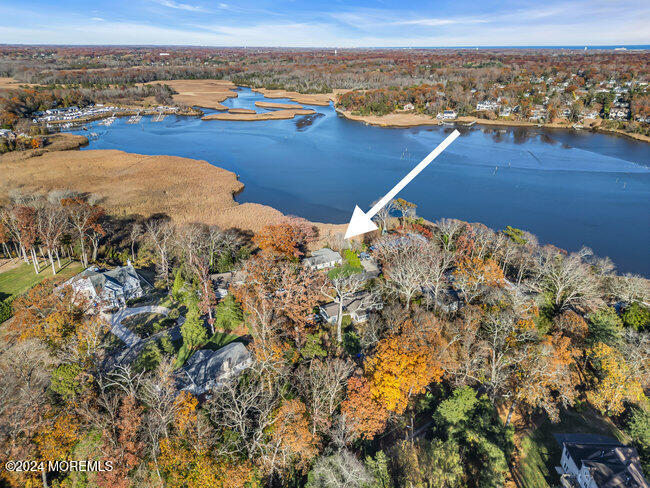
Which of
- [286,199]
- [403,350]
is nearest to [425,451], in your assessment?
[403,350]

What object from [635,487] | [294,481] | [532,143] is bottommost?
[294,481]

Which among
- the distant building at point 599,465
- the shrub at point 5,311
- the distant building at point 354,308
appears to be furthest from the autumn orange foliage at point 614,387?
the shrub at point 5,311

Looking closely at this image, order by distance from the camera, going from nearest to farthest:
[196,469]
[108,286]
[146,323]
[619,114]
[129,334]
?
[196,469]
[129,334]
[146,323]
[108,286]
[619,114]

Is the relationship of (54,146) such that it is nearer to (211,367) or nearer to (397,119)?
(211,367)

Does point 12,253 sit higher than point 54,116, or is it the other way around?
point 54,116

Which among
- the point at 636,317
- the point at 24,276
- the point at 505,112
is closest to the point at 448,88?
the point at 505,112

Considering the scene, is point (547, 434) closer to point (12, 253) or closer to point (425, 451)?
point (425, 451)
